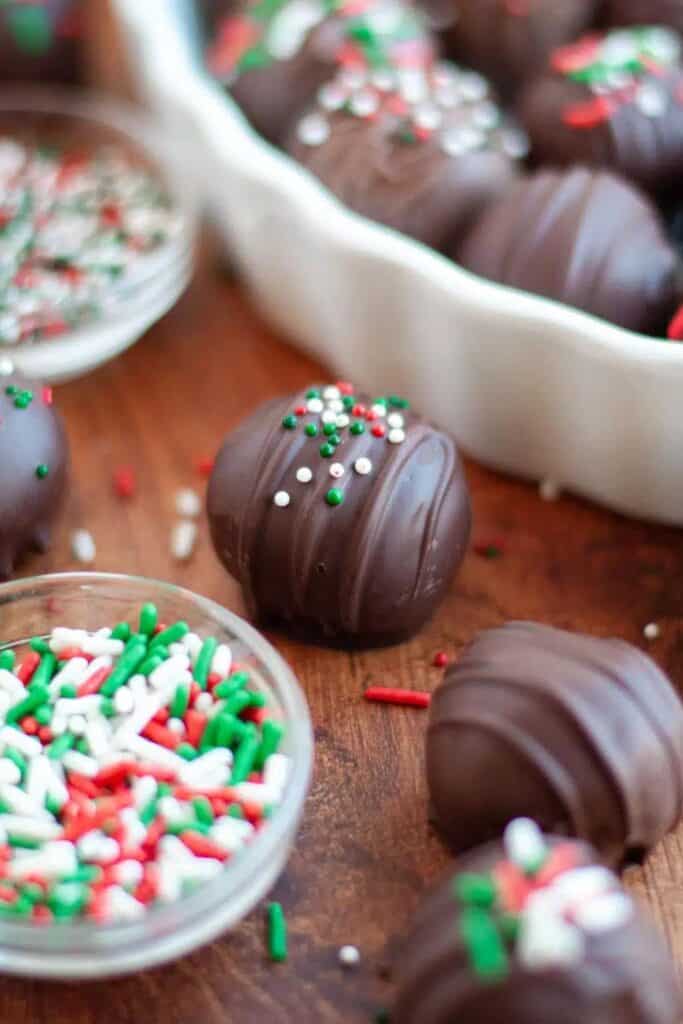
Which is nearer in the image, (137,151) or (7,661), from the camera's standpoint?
(7,661)

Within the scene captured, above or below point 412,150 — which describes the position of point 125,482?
below

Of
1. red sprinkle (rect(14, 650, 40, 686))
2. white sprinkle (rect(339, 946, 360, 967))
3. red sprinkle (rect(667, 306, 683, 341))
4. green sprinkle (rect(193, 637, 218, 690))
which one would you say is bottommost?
red sprinkle (rect(14, 650, 40, 686))

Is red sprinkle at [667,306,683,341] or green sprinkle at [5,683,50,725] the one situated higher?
red sprinkle at [667,306,683,341]

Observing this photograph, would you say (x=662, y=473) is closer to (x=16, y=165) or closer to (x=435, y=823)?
(x=435, y=823)

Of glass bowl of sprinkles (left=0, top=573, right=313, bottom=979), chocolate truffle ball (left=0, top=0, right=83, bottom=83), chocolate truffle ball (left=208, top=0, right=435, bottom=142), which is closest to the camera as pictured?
glass bowl of sprinkles (left=0, top=573, right=313, bottom=979)

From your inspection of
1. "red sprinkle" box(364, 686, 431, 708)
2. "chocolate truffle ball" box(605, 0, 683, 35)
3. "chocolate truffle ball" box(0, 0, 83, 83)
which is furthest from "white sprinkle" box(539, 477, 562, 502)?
"chocolate truffle ball" box(0, 0, 83, 83)

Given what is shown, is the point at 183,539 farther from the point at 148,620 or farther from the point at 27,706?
the point at 27,706

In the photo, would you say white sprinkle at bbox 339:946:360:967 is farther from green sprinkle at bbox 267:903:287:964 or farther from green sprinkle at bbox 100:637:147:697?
green sprinkle at bbox 100:637:147:697

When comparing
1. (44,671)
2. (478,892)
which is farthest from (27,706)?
(478,892)
